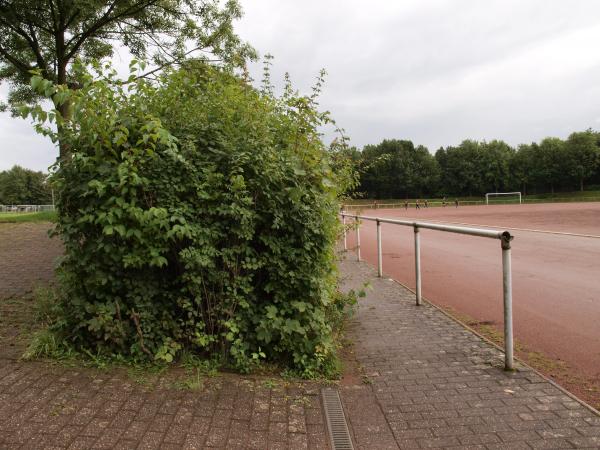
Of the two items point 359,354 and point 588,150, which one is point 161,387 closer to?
point 359,354

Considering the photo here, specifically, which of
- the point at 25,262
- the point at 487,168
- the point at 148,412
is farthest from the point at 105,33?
the point at 487,168

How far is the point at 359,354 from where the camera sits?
4266 mm

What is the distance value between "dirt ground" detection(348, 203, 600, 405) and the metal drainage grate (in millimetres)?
1816

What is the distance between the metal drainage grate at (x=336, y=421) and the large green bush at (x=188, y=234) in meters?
0.33

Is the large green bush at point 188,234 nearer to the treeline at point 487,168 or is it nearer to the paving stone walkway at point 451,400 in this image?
the paving stone walkway at point 451,400

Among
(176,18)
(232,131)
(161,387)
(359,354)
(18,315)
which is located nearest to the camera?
(161,387)

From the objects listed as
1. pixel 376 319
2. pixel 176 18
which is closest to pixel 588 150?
pixel 176 18

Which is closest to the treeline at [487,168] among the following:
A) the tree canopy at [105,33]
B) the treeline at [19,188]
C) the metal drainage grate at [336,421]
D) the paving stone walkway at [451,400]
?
the tree canopy at [105,33]

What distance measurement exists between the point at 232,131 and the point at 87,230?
1.38 meters

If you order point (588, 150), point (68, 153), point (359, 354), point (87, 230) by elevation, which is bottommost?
point (359, 354)

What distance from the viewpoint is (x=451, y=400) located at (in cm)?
323

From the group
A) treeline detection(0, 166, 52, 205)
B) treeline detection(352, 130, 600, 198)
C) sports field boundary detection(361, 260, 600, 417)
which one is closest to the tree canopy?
sports field boundary detection(361, 260, 600, 417)

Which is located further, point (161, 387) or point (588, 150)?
point (588, 150)

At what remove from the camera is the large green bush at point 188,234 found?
3377mm
